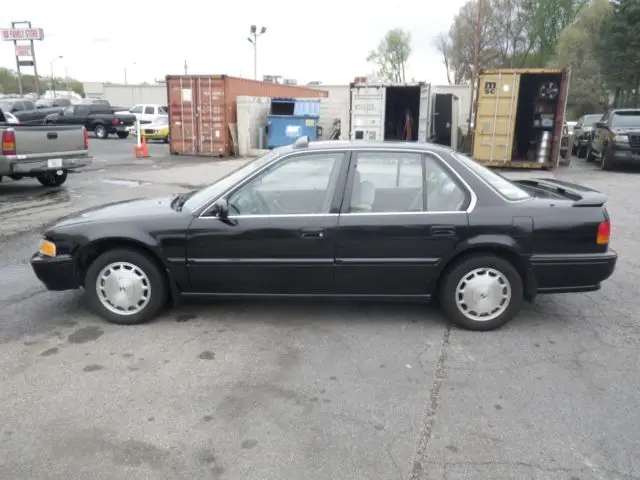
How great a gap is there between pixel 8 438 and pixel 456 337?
3.09 metres

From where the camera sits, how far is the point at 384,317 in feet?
15.0

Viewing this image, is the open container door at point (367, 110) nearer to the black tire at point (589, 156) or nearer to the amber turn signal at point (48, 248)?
the black tire at point (589, 156)

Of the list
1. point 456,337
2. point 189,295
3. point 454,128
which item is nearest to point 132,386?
point 189,295

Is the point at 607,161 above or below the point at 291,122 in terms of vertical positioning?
below

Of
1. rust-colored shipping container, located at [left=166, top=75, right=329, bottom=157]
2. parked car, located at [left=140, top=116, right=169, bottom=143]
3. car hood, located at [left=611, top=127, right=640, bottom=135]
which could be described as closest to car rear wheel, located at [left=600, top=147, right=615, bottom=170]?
car hood, located at [left=611, top=127, right=640, bottom=135]

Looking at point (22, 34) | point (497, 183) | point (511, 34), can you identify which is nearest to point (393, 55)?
point (511, 34)

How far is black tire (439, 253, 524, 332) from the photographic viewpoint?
417 cm

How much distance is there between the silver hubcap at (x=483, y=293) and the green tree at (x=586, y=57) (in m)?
44.0

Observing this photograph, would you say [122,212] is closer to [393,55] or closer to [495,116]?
[495,116]

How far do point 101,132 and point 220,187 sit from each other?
27.1 m

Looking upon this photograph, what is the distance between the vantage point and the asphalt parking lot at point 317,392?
268cm

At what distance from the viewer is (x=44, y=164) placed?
10172mm

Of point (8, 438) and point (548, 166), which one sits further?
point (548, 166)

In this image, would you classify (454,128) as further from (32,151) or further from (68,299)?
(68,299)
